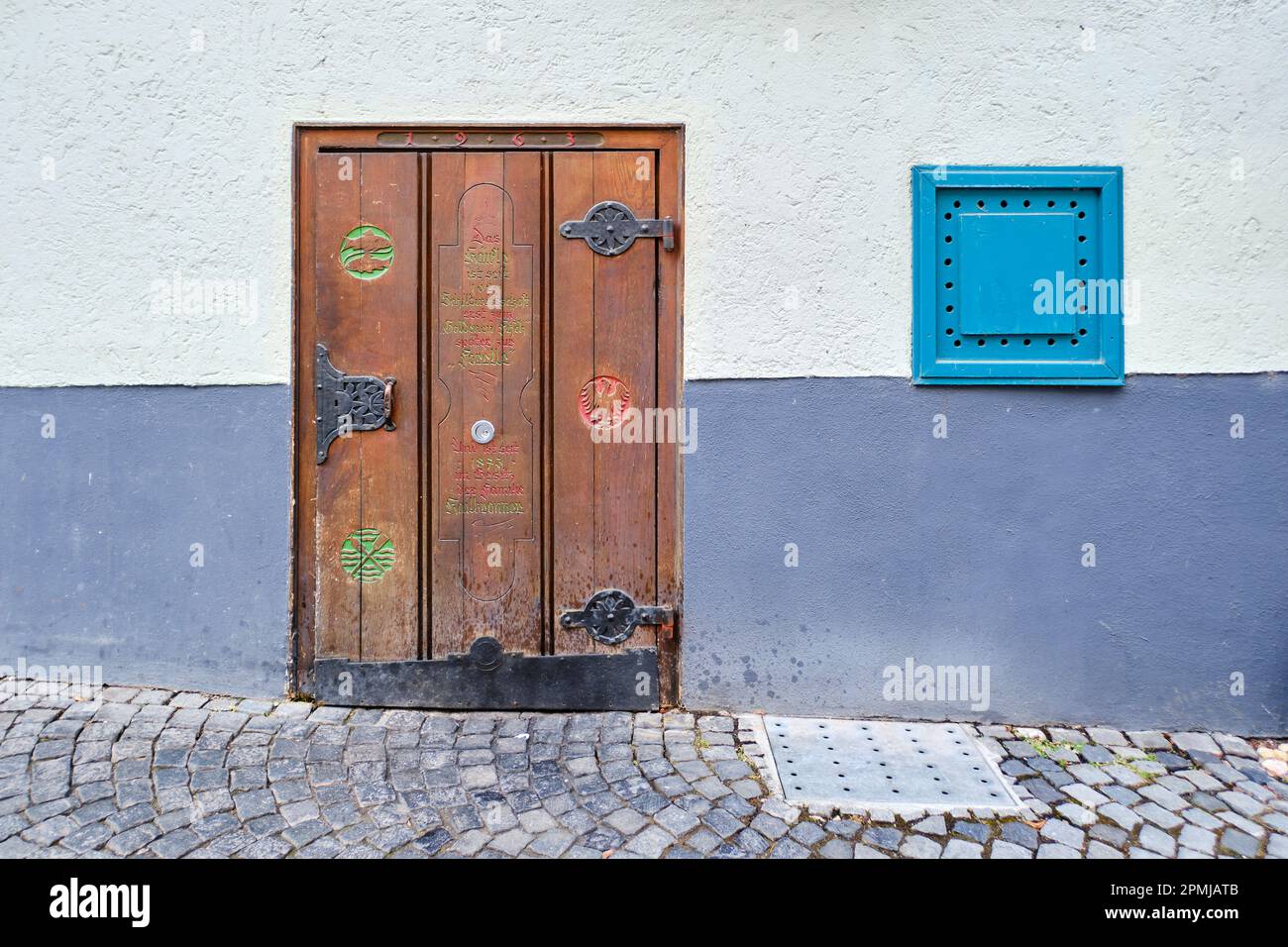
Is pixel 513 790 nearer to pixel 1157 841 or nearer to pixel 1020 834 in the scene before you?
pixel 1020 834

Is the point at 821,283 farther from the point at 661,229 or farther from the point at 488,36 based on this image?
the point at 488,36

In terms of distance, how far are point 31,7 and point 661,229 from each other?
2930 mm

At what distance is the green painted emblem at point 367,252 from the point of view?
3256 mm

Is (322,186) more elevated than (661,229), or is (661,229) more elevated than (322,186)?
(322,186)

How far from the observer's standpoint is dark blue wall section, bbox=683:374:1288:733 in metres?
3.17

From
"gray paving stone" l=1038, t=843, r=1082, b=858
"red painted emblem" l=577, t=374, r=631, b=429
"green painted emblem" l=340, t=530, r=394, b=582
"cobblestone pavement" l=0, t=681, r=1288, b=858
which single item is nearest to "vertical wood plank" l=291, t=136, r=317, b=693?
"green painted emblem" l=340, t=530, r=394, b=582

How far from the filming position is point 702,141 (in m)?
3.21

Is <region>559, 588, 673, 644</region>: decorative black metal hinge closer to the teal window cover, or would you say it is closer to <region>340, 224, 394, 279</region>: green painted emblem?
the teal window cover

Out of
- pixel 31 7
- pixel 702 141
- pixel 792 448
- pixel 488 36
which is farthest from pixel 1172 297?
pixel 31 7

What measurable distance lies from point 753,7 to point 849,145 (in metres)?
0.71

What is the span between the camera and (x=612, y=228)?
323 centimetres

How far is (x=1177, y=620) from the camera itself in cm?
320

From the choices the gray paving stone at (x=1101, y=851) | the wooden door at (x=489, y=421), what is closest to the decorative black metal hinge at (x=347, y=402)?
the wooden door at (x=489, y=421)

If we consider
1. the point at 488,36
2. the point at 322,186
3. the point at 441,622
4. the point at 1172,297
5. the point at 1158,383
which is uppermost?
the point at 488,36
